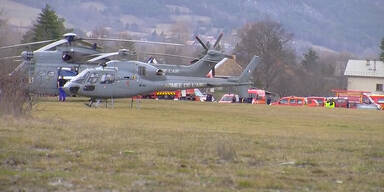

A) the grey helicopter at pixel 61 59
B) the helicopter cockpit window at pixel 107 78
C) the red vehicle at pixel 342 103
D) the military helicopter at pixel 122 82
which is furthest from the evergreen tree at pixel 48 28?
the helicopter cockpit window at pixel 107 78

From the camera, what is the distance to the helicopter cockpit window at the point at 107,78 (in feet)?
107

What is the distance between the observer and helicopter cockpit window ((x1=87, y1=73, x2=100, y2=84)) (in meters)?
32.3

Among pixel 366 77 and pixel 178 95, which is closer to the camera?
pixel 178 95

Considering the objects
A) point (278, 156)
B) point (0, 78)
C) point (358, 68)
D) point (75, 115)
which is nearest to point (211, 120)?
point (75, 115)

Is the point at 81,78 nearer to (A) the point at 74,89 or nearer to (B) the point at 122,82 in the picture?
(A) the point at 74,89

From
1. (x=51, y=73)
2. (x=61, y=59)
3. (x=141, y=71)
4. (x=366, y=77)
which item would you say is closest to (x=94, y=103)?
(x=141, y=71)

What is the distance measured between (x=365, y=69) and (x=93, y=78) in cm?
7232

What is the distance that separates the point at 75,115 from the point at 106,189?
14.6m

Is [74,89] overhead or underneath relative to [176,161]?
overhead

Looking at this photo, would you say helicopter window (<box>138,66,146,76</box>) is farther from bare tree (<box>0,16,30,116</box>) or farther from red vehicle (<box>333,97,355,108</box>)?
red vehicle (<box>333,97,355,108</box>)

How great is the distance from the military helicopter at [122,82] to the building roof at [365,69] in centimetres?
6664

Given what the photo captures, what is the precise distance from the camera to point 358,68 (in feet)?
330

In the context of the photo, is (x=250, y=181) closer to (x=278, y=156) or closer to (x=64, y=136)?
(x=278, y=156)

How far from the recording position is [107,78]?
107 feet
